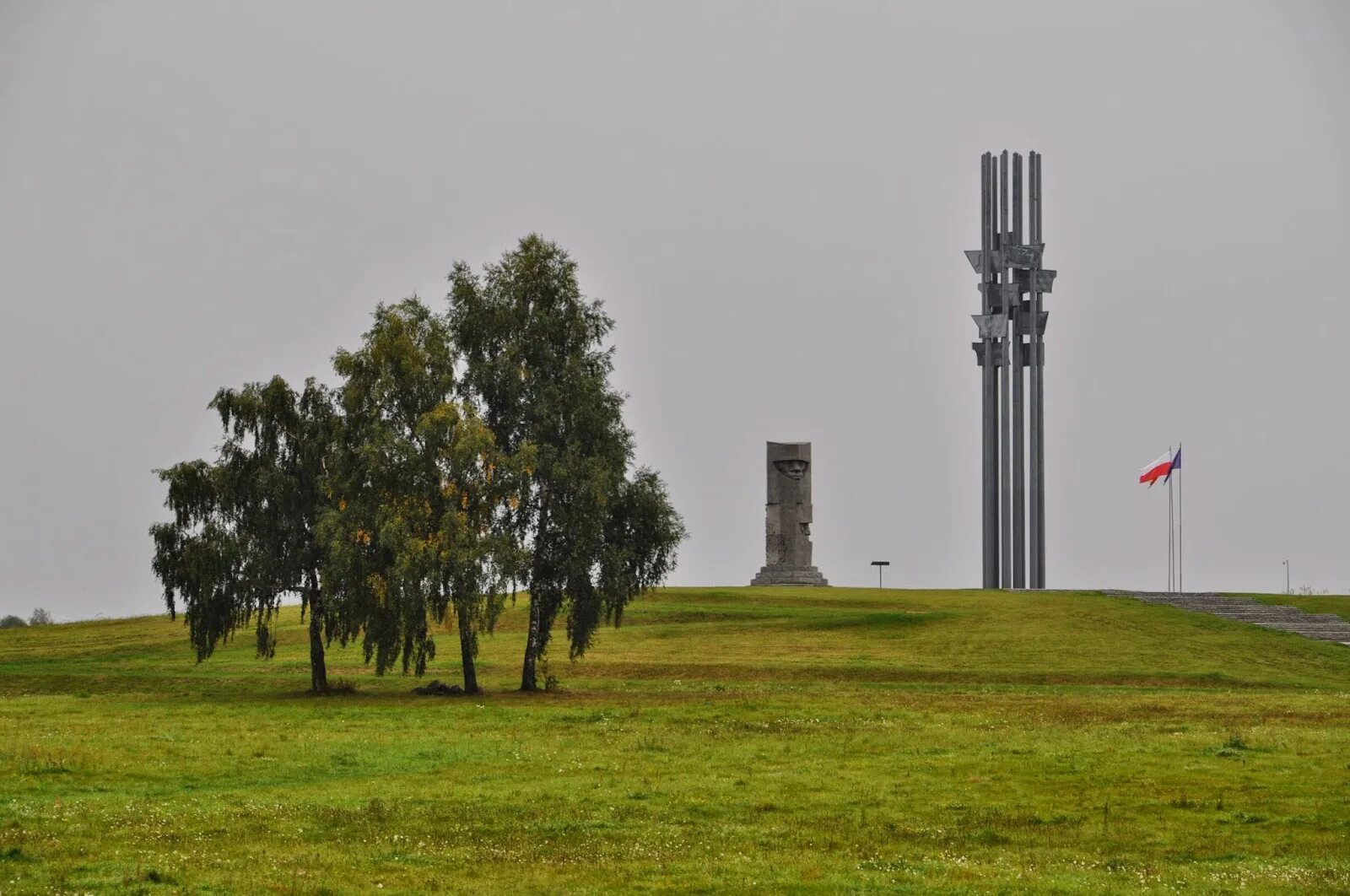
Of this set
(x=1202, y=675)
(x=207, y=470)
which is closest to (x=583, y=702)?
(x=207, y=470)

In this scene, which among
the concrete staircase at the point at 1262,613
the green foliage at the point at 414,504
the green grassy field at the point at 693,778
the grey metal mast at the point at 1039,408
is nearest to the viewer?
the green grassy field at the point at 693,778

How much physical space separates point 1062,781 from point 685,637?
42.4 meters

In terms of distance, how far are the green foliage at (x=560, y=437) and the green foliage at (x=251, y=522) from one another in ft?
19.6

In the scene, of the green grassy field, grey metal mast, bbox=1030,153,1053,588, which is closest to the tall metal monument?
grey metal mast, bbox=1030,153,1053,588

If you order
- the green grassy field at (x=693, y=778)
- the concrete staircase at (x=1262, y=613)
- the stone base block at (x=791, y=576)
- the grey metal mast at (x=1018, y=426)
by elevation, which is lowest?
the green grassy field at (x=693, y=778)

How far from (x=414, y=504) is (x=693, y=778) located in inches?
895

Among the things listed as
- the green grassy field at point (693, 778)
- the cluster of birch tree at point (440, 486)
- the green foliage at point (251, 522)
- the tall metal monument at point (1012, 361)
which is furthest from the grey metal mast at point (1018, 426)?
the green foliage at point (251, 522)

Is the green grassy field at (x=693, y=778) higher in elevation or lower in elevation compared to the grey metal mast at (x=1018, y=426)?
lower

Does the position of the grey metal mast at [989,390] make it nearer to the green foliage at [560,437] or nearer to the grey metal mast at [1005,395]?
the grey metal mast at [1005,395]

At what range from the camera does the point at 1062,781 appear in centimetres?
3153

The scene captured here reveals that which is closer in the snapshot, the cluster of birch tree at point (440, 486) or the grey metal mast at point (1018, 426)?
the cluster of birch tree at point (440, 486)

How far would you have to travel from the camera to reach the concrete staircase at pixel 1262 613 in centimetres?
7494

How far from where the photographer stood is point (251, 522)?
54781 mm

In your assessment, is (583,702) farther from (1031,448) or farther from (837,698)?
(1031,448)
